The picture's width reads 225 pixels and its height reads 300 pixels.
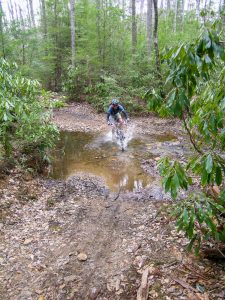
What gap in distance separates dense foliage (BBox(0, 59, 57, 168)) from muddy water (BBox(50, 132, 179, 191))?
102cm

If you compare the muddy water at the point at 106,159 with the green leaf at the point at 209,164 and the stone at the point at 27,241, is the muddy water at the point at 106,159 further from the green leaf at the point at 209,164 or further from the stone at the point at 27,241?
the green leaf at the point at 209,164

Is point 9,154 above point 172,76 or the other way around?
the other way around

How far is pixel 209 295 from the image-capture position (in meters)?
3.13

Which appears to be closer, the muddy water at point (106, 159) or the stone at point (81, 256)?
the stone at point (81, 256)

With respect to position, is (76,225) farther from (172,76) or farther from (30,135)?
(172,76)

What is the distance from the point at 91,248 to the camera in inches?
171

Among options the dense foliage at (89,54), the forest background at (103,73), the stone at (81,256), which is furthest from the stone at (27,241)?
the dense foliage at (89,54)

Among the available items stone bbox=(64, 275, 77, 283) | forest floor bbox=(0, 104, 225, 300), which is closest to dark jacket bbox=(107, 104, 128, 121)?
forest floor bbox=(0, 104, 225, 300)

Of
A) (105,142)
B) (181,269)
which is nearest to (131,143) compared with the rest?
(105,142)

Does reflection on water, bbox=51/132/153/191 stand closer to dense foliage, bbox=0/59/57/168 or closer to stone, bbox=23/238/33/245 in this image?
dense foliage, bbox=0/59/57/168

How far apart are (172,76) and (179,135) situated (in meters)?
9.06

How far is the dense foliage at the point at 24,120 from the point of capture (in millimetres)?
5414

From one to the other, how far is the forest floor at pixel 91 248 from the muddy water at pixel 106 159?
72 cm

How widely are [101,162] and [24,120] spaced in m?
2.93
